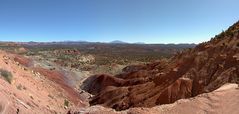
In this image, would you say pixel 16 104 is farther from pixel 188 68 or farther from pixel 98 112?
pixel 188 68

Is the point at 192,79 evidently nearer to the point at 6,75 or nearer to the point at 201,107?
the point at 201,107

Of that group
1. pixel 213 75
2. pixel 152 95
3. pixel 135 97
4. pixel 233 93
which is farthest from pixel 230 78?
pixel 135 97

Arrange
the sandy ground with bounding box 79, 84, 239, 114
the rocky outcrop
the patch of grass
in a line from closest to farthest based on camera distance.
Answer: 1. the sandy ground with bounding box 79, 84, 239, 114
2. the patch of grass
3. the rocky outcrop

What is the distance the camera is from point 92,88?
50.3m

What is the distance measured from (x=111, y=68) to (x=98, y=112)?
227ft

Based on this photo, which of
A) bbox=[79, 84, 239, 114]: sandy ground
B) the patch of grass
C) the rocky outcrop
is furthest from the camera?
the rocky outcrop

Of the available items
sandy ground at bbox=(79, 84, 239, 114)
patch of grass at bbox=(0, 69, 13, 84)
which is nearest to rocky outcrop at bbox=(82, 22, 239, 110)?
sandy ground at bbox=(79, 84, 239, 114)

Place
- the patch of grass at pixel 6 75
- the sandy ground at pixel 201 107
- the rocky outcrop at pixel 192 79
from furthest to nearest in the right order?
1. the rocky outcrop at pixel 192 79
2. the patch of grass at pixel 6 75
3. the sandy ground at pixel 201 107

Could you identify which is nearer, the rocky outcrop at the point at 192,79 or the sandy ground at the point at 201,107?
the sandy ground at the point at 201,107

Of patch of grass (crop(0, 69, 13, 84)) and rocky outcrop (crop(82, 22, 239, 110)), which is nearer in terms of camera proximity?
patch of grass (crop(0, 69, 13, 84))

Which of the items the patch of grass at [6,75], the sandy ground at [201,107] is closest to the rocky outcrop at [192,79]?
the sandy ground at [201,107]

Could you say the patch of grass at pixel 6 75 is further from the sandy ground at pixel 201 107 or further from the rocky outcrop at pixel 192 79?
the rocky outcrop at pixel 192 79

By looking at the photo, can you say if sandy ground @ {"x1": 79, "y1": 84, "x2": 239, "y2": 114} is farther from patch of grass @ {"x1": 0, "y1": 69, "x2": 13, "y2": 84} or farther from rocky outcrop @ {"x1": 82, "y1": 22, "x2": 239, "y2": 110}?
patch of grass @ {"x1": 0, "y1": 69, "x2": 13, "y2": 84}

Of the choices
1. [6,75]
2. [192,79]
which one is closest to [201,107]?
[192,79]
